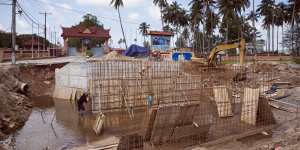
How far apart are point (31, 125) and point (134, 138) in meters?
7.57

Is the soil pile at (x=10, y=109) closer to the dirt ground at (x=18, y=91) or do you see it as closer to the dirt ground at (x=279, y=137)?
the dirt ground at (x=18, y=91)

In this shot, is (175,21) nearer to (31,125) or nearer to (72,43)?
(72,43)

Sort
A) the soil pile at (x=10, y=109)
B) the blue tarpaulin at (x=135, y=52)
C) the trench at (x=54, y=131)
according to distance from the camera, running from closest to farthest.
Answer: the trench at (x=54, y=131) < the soil pile at (x=10, y=109) < the blue tarpaulin at (x=135, y=52)

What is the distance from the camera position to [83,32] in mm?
→ 36344

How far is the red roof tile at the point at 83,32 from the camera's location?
35.6 m

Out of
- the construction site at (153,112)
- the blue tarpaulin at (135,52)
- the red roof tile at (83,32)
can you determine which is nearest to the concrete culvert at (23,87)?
the construction site at (153,112)

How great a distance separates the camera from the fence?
314 inches

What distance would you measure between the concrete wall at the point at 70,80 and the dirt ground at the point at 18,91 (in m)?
2.03

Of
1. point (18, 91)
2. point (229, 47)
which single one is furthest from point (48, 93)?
point (229, 47)

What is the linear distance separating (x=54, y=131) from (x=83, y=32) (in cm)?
2534

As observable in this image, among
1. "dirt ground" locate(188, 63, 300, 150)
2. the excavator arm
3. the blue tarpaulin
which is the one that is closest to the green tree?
the blue tarpaulin

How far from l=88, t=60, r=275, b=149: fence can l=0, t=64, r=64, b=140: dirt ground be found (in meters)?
3.51

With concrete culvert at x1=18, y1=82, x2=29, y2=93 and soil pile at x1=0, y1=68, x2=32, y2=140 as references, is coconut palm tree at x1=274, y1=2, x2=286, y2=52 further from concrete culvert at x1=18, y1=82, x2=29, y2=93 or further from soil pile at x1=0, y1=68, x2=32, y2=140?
soil pile at x1=0, y1=68, x2=32, y2=140

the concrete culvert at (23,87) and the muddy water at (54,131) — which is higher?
the concrete culvert at (23,87)
